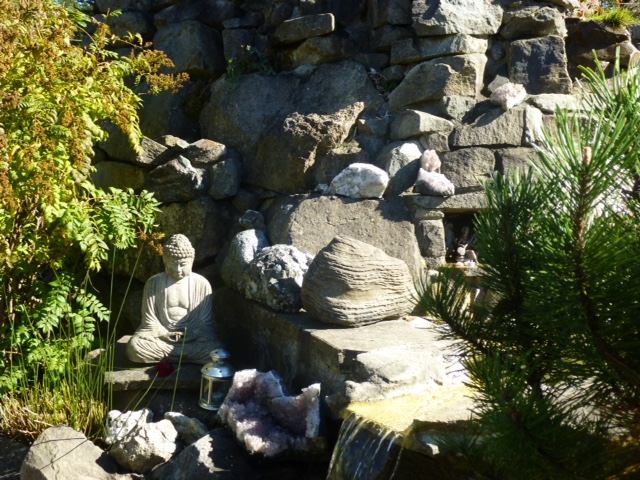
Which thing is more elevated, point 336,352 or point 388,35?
point 388,35

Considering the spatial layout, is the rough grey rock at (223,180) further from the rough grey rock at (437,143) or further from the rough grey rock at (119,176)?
the rough grey rock at (437,143)

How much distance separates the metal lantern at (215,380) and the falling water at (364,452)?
117cm

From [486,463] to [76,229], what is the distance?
345 cm

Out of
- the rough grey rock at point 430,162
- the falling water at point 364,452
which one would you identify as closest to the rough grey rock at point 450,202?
the rough grey rock at point 430,162

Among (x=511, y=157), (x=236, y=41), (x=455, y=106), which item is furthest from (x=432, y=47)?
(x=236, y=41)

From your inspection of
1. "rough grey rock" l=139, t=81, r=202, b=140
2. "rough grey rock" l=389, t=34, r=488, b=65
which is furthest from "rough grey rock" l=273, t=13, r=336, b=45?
"rough grey rock" l=139, t=81, r=202, b=140

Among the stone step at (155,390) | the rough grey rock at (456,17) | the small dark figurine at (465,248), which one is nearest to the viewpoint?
the stone step at (155,390)

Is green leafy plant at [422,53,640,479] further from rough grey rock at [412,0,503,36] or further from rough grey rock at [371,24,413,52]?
rough grey rock at [371,24,413,52]

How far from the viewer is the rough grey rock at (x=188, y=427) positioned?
4.36 m

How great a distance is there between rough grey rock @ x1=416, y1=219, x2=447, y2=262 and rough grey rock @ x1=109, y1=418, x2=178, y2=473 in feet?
7.87

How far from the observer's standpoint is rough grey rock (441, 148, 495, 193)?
19.1 ft

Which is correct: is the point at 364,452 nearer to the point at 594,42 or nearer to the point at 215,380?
the point at 215,380

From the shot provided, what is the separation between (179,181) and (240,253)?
96cm

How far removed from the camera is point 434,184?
5680 mm
